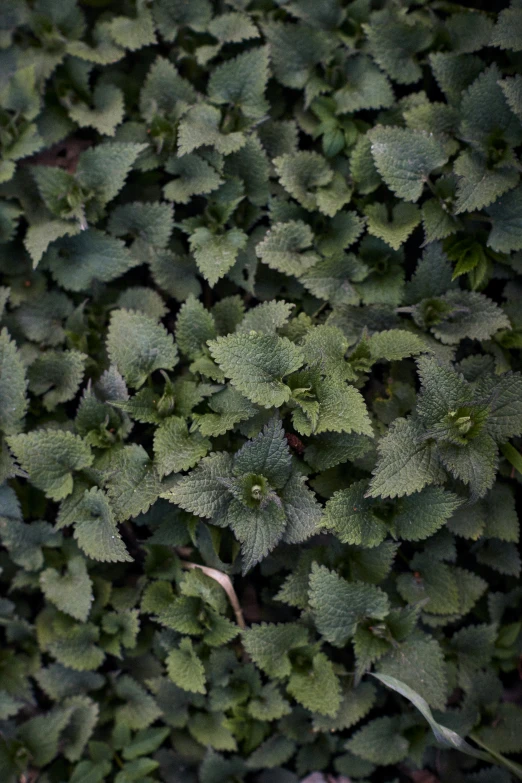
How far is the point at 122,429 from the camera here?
86.3 inches

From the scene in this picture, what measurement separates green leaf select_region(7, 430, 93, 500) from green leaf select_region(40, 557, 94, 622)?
13.4 inches

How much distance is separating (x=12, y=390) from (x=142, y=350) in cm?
50

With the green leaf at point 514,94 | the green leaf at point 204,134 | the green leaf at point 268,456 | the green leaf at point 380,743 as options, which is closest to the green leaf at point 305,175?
the green leaf at point 204,134

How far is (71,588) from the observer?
227cm

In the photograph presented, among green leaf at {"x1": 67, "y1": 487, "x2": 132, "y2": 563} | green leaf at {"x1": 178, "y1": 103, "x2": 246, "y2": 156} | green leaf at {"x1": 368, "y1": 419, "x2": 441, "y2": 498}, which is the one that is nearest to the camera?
green leaf at {"x1": 368, "y1": 419, "x2": 441, "y2": 498}

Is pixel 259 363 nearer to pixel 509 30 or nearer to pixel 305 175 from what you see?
pixel 305 175

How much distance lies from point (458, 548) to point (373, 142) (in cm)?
158

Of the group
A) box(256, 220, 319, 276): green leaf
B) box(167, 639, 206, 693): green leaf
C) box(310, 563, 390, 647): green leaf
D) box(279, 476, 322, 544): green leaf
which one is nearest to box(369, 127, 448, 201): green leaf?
box(256, 220, 319, 276): green leaf

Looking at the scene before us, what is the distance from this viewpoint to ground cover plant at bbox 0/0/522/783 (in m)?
2.02

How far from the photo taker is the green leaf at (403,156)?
2.17 meters

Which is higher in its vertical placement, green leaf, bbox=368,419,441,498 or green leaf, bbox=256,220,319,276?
green leaf, bbox=256,220,319,276

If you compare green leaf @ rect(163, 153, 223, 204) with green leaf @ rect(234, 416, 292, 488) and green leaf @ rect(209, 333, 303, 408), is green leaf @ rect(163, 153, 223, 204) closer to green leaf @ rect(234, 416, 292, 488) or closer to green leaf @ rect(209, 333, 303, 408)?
green leaf @ rect(209, 333, 303, 408)

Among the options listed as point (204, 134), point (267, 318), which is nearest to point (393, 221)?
point (267, 318)

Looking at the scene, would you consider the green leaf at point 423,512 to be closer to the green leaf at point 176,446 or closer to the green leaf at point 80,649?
the green leaf at point 176,446
